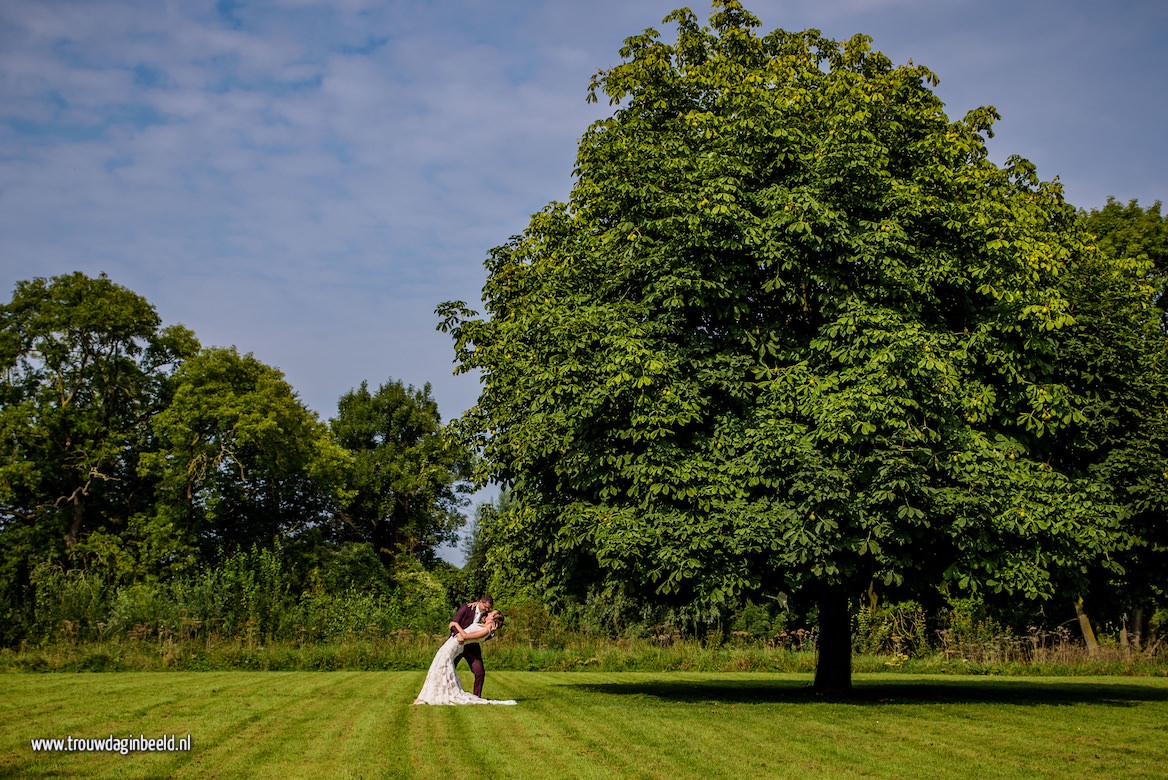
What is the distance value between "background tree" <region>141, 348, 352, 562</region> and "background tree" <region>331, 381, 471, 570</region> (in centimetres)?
410

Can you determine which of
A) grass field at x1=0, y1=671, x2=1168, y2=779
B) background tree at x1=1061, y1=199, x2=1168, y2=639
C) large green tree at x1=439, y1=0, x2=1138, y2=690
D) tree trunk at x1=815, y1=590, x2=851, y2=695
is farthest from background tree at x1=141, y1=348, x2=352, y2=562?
background tree at x1=1061, y1=199, x2=1168, y2=639

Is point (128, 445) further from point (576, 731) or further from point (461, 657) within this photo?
point (576, 731)

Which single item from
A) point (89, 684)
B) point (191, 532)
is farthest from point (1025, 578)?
point (191, 532)

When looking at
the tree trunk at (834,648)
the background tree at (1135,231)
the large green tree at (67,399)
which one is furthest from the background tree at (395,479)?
the tree trunk at (834,648)

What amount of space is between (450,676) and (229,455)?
3174 centimetres

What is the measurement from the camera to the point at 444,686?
13812 millimetres

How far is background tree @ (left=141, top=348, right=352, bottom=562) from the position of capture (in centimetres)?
4050

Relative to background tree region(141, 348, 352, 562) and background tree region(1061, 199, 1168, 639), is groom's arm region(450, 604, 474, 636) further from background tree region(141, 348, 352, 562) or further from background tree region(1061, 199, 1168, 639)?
background tree region(141, 348, 352, 562)

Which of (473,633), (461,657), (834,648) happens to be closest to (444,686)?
(461,657)

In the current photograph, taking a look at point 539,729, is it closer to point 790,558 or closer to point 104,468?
point 790,558

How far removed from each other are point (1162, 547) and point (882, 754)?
9572mm

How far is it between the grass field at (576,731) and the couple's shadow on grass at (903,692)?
4.5 inches

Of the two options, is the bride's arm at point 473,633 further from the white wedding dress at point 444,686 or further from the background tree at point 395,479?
the background tree at point 395,479

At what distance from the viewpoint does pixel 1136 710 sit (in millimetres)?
14320
